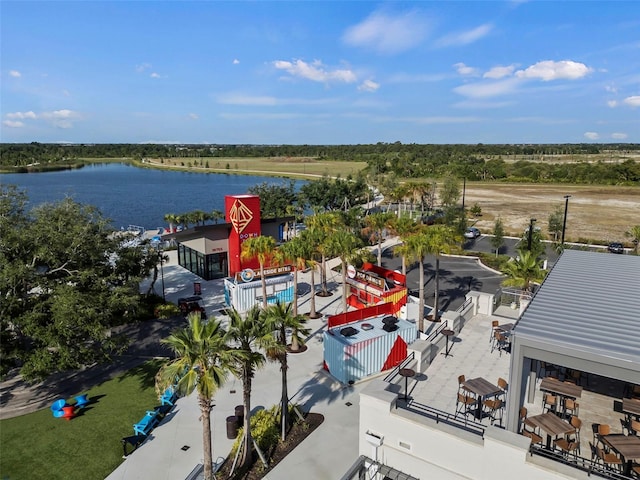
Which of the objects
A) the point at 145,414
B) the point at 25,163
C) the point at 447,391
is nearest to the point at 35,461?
the point at 145,414

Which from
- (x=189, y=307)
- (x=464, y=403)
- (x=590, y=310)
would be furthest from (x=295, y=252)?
(x=590, y=310)

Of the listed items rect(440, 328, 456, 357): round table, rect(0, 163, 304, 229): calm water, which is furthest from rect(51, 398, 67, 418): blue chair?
rect(0, 163, 304, 229): calm water

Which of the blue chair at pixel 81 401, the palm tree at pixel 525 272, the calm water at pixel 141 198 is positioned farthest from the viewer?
the calm water at pixel 141 198

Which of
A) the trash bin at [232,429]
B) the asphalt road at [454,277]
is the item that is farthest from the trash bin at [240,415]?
the asphalt road at [454,277]

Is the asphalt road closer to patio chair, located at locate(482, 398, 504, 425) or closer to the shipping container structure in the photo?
the shipping container structure

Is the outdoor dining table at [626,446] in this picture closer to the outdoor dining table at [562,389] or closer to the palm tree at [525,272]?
the outdoor dining table at [562,389]

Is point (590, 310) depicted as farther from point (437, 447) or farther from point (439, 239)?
point (439, 239)
